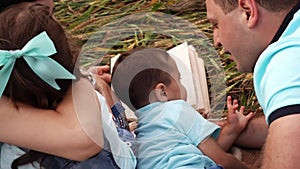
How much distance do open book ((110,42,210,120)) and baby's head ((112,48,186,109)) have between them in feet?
0.17

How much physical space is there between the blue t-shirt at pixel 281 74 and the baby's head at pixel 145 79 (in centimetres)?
50

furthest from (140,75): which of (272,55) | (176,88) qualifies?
(272,55)

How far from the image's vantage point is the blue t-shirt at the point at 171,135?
5.31ft

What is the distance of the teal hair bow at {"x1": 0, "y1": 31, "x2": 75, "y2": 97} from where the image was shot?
1.36 metres

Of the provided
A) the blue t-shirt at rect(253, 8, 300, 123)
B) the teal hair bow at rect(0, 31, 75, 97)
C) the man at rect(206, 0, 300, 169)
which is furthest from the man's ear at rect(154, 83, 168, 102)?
the blue t-shirt at rect(253, 8, 300, 123)

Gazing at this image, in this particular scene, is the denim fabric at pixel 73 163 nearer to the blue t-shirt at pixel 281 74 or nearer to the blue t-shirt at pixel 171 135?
the blue t-shirt at pixel 171 135

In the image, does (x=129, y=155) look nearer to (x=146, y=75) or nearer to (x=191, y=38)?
(x=146, y=75)

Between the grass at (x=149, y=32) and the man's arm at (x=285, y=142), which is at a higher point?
the man's arm at (x=285, y=142)

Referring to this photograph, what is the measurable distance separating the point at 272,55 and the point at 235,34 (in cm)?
21

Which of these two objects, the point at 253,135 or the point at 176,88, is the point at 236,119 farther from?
the point at 176,88

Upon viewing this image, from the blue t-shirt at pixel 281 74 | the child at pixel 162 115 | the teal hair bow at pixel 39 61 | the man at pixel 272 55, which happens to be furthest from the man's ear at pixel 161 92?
the blue t-shirt at pixel 281 74

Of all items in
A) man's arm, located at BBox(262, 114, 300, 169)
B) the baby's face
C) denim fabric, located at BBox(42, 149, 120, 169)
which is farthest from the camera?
the baby's face

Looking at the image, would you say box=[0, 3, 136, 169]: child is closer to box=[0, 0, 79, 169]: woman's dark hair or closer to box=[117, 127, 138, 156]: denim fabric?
box=[0, 0, 79, 169]: woman's dark hair

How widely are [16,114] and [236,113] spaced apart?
0.81m
